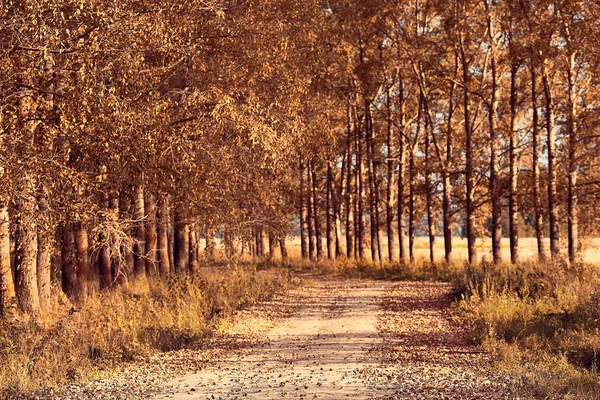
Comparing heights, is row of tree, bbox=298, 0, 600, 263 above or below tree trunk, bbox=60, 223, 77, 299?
above

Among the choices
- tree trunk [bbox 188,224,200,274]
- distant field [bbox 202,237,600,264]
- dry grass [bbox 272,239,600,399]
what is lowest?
distant field [bbox 202,237,600,264]

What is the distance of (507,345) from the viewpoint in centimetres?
1238

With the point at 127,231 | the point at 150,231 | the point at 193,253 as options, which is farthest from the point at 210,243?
the point at 193,253

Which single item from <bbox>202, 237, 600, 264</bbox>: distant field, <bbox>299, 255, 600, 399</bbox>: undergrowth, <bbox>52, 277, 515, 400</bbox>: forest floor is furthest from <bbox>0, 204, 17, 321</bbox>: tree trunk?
<bbox>299, 255, 600, 399</bbox>: undergrowth

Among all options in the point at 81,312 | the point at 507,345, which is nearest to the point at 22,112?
the point at 81,312

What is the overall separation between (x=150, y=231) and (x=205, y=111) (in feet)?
33.3

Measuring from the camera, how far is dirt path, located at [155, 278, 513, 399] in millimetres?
9820

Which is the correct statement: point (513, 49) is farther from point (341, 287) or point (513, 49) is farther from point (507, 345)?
point (507, 345)

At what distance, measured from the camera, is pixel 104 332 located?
533 inches

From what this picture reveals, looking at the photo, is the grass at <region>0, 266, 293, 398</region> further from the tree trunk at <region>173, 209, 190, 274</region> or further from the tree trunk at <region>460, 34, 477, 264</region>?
the tree trunk at <region>460, 34, 477, 264</region>

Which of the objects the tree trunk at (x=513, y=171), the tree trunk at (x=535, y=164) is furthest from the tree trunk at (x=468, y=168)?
the tree trunk at (x=535, y=164)

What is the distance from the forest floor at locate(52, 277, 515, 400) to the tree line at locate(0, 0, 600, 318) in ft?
8.39

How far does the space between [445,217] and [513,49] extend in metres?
9.39

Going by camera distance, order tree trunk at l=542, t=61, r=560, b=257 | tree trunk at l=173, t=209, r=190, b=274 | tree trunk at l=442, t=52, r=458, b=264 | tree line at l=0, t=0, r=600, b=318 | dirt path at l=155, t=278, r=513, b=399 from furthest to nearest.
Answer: tree trunk at l=442, t=52, r=458, b=264
tree trunk at l=173, t=209, r=190, b=274
tree trunk at l=542, t=61, r=560, b=257
tree line at l=0, t=0, r=600, b=318
dirt path at l=155, t=278, r=513, b=399
